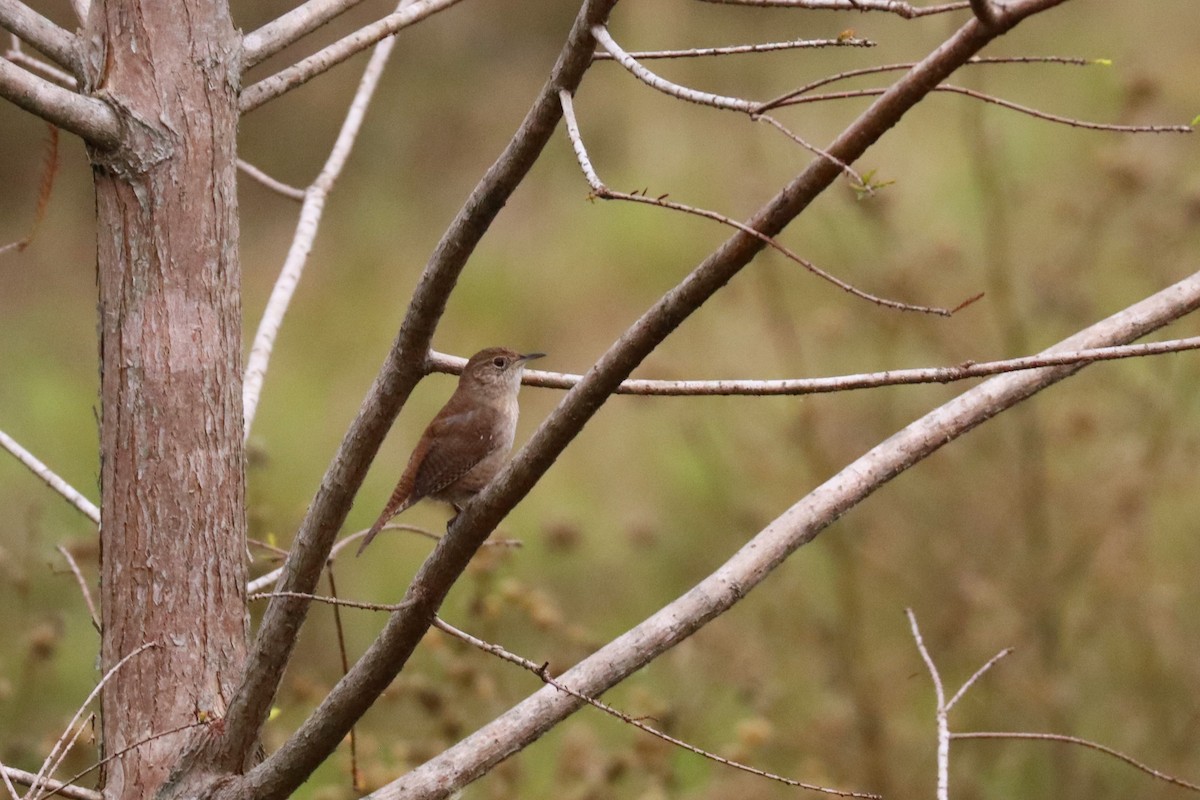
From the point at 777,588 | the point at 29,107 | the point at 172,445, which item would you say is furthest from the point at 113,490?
the point at 777,588

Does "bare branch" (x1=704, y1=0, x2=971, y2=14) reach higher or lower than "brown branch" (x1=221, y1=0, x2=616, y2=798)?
higher

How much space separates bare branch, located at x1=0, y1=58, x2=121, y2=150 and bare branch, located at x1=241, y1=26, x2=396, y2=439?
492mm

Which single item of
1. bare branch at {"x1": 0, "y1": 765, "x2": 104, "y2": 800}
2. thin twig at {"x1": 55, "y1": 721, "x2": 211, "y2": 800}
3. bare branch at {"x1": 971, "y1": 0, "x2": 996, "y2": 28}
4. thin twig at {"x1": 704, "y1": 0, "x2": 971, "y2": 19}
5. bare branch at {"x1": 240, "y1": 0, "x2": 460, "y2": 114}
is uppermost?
bare branch at {"x1": 240, "y1": 0, "x2": 460, "y2": 114}

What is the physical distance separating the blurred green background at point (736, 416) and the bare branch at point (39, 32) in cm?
91

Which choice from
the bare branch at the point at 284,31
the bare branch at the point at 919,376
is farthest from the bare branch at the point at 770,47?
the bare branch at the point at 284,31

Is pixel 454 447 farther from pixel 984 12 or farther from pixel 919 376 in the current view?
pixel 984 12

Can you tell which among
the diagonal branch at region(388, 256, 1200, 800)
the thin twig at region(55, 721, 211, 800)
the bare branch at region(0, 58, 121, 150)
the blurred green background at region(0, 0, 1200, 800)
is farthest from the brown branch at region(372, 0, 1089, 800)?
the blurred green background at region(0, 0, 1200, 800)

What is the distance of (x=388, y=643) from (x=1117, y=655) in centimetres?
409

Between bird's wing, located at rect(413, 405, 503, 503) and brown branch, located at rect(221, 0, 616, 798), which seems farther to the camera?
bird's wing, located at rect(413, 405, 503, 503)

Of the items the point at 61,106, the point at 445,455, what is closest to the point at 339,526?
the point at 61,106

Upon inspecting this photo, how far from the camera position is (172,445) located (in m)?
2.07

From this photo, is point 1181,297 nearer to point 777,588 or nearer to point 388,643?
point 388,643

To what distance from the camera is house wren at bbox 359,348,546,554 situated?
125 inches

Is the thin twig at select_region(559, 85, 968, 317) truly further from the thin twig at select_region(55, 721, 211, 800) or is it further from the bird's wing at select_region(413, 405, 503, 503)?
the bird's wing at select_region(413, 405, 503, 503)
